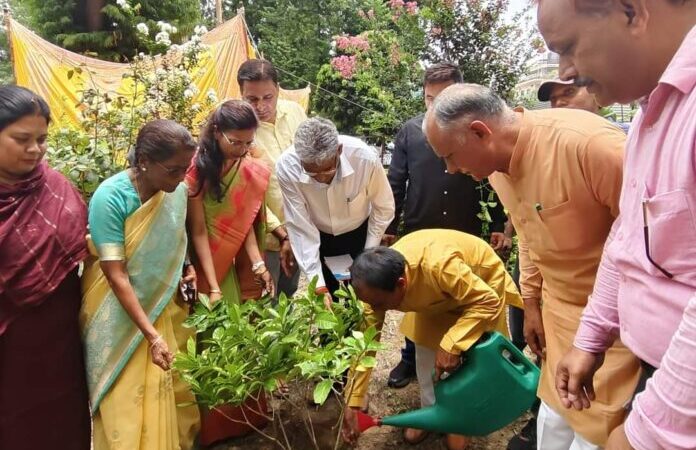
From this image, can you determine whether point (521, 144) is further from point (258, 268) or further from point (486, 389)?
point (258, 268)

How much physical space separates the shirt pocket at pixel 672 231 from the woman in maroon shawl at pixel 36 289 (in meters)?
1.71

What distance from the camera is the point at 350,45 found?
587 centimetres

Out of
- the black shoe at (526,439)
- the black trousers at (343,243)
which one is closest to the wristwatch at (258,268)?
the black trousers at (343,243)

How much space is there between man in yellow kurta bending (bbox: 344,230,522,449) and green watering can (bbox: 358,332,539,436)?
0.06m

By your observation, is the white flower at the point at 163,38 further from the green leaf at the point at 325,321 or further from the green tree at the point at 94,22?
the green tree at the point at 94,22

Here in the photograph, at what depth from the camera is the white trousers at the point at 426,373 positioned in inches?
94.3

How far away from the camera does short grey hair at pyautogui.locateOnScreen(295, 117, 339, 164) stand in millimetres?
2068

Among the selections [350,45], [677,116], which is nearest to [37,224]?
[677,116]

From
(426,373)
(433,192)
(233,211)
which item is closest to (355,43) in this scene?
(433,192)

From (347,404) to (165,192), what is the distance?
1047mm

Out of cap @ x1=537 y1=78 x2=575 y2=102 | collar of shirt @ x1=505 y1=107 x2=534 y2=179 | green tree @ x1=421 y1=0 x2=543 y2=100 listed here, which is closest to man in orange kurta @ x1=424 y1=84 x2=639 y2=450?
collar of shirt @ x1=505 y1=107 x2=534 y2=179

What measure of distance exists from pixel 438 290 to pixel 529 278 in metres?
0.36

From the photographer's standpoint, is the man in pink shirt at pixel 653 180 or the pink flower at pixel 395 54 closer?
the man in pink shirt at pixel 653 180

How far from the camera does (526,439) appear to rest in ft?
7.07
